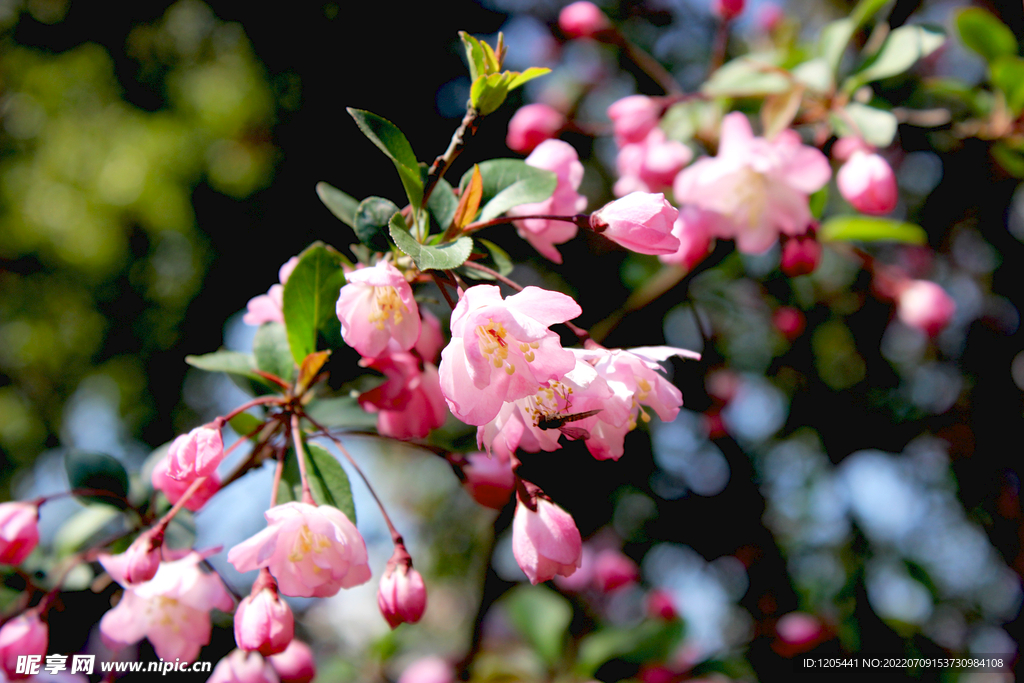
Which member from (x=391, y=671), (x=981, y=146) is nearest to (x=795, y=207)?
(x=981, y=146)

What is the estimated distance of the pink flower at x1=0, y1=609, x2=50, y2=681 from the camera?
3.03ft

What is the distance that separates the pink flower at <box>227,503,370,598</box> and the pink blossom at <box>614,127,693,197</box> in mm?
880

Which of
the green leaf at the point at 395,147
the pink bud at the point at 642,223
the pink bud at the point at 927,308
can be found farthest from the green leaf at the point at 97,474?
the pink bud at the point at 927,308

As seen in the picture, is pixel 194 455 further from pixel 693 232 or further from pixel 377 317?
pixel 693 232

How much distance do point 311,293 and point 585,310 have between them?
134cm

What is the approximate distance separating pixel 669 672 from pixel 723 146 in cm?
159

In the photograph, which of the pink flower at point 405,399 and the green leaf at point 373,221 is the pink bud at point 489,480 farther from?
the green leaf at point 373,221

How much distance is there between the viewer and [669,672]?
1946mm

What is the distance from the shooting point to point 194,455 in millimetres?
719

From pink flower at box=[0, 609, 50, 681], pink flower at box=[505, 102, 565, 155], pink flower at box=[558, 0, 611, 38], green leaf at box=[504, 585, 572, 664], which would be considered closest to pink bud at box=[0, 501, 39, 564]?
pink flower at box=[0, 609, 50, 681]

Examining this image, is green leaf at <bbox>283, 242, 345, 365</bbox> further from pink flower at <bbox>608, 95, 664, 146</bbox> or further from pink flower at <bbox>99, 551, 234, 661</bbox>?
pink flower at <bbox>608, 95, 664, 146</bbox>

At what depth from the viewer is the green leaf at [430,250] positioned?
64 cm

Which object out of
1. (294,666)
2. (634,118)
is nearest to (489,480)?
(294,666)

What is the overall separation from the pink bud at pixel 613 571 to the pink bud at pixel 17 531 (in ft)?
6.02
